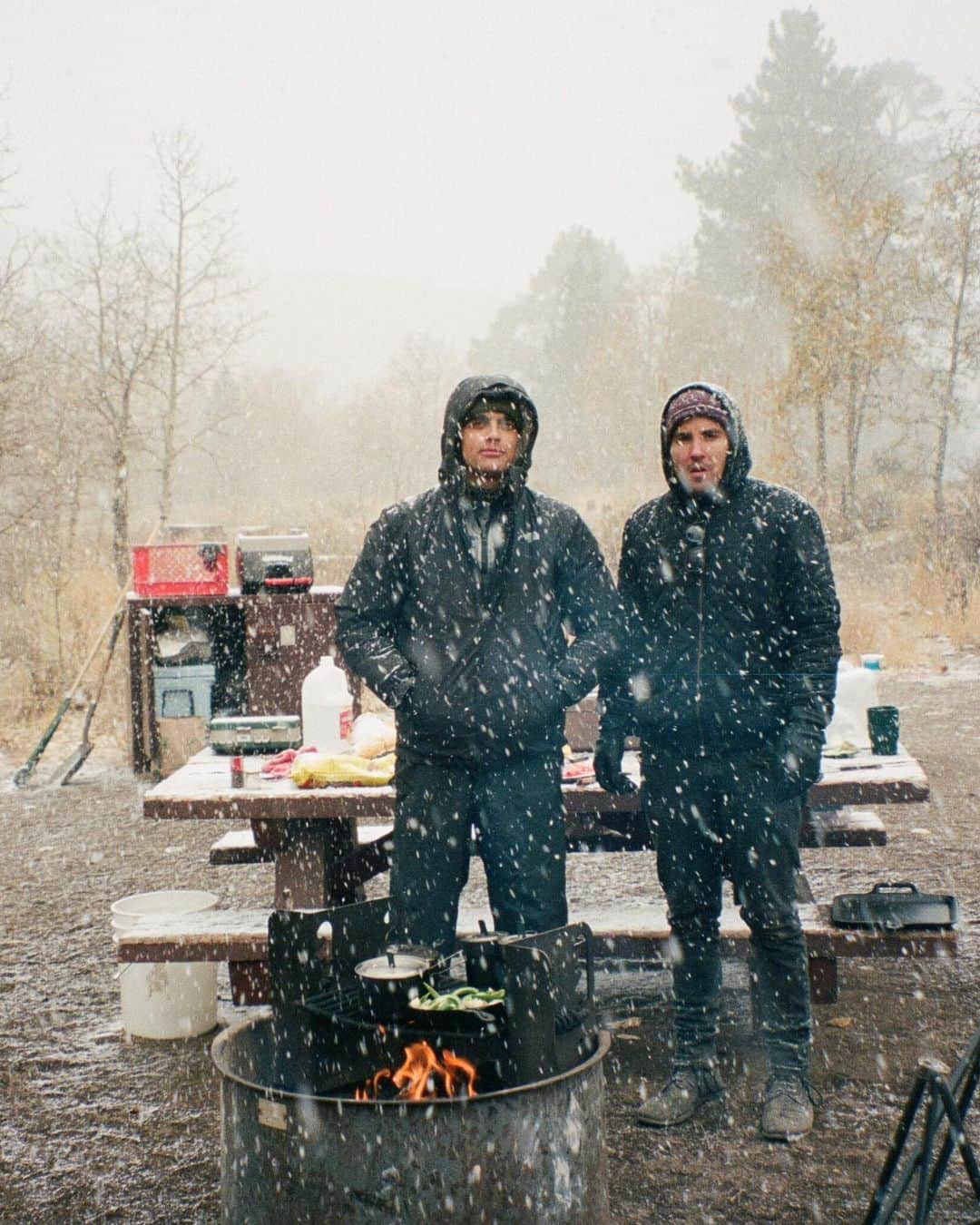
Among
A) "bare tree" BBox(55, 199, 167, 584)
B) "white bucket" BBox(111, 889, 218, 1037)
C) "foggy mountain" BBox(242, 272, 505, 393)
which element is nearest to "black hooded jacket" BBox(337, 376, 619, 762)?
"white bucket" BBox(111, 889, 218, 1037)

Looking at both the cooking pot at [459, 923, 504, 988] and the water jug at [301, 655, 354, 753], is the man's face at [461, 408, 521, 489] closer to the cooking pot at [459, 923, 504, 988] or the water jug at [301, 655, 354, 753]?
the water jug at [301, 655, 354, 753]

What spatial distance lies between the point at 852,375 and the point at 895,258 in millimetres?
8063

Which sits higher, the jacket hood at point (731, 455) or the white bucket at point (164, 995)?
the jacket hood at point (731, 455)

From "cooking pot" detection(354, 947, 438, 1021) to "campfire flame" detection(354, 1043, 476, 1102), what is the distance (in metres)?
0.09

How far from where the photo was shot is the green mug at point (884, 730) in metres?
4.48

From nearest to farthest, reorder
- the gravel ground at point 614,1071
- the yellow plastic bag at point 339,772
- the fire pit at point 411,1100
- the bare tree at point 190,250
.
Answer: the fire pit at point 411,1100 → the gravel ground at point 614,1071 → the yellow plastic bag at point 339,772 → the bare tree at point 190,250

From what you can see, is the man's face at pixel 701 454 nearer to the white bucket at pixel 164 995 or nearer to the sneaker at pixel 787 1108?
the sneaker at pixel 787 1108

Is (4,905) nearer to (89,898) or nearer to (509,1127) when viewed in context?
(89,898)

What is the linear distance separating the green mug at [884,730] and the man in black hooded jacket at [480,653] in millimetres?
1275

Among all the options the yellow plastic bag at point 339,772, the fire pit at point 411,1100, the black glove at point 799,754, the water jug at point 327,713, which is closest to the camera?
the fire pit at point 411,1100

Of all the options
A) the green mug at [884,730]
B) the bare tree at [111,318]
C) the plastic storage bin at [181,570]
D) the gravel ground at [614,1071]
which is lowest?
the gravel ground at [614,1071]

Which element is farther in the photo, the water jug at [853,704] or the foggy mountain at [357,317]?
the foggy mountain at [357,317]

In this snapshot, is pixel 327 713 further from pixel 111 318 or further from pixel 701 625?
pixel 111 318

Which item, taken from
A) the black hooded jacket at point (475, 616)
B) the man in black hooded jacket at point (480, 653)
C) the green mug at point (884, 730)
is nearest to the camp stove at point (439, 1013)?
the man in black hooded jacket at point (480, 653)
